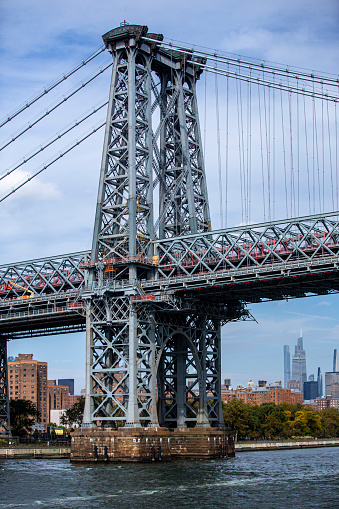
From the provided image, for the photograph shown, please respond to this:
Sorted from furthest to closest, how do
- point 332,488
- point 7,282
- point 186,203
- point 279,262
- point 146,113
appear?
point 7,282 → point 186,203 → point 146,113 → point 279,262 → point 332,488

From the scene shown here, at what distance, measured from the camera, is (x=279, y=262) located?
8625cm

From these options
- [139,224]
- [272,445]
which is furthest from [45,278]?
[272,445]

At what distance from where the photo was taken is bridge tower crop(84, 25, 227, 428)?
3666 inches

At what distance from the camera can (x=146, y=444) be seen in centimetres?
8888

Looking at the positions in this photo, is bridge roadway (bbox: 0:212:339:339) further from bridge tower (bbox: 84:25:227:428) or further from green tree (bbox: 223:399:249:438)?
green tree (bbox: 223:399:249:438)

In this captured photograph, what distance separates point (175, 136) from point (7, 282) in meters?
34.5

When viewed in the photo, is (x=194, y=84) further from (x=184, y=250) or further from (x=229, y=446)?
(x=229, y=446)

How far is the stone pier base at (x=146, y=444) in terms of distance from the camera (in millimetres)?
88125

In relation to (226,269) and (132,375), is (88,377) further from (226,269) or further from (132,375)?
(226,269)

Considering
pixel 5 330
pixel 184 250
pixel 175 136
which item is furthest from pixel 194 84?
pixel 5 330

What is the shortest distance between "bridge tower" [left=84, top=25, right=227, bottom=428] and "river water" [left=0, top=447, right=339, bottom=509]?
9740mm

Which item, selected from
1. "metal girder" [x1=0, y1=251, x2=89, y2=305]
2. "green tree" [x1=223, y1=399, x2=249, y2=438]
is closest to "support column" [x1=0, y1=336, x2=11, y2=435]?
"metal girder" [x1=0, y1=251, x2=89, y2=305]

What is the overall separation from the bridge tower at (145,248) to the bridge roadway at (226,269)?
426mm

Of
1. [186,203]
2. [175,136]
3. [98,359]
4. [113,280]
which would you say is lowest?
[98,359]
